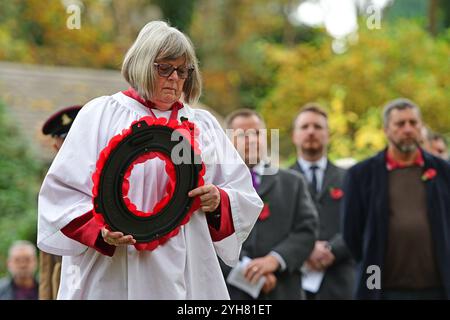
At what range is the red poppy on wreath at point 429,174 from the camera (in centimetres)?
754

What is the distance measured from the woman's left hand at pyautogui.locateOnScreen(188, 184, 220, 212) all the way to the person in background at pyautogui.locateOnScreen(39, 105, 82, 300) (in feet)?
7.05

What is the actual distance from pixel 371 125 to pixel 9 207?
8.28m

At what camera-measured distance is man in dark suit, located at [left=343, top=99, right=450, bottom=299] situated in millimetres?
7316

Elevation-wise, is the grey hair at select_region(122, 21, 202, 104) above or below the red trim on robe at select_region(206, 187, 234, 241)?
above

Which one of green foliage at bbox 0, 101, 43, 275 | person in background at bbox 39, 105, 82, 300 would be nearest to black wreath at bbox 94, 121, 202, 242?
person in background at bbox 39, 105, 82, 300

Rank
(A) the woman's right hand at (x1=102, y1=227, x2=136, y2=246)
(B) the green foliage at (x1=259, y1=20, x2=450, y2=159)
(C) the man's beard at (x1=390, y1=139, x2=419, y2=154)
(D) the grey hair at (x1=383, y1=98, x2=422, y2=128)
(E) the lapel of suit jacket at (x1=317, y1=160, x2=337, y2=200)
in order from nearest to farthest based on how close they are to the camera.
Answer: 1. (A) the woman's right hand at (x1=102, y1=227, x2=136, y2=246)
2. (C) the man's beard at (x1=390, y1=139, x2=419, y2=154)
3. (D) the grey hair at (x1=383, y1=98, x2=422, y2=128)
4. (E) the lapel of suit jacket at (x1=317, y1=160, x2=337, y2=200)
5. (B) the green foliage at (x1=259, y1=20, x2=450, y2=159)

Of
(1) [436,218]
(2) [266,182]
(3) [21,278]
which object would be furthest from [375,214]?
(3) [21,278]

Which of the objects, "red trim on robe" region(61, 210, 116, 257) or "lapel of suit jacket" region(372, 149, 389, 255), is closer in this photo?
"red trim on robe" region(61, 210, 116, 257)

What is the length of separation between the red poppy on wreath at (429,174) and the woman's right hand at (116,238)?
3.95m

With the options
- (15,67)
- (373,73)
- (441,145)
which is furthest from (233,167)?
(15,67)

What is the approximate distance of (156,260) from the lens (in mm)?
4203

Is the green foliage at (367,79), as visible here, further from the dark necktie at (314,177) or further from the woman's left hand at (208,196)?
the woman's left hand at (208,196)

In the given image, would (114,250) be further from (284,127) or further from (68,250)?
(284,127)

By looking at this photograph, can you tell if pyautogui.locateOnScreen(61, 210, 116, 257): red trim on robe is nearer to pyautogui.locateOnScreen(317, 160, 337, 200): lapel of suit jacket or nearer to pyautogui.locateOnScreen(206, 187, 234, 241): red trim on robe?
pyautogui.locateOnScreen(206, 187, 234, 241): red trim on robe
